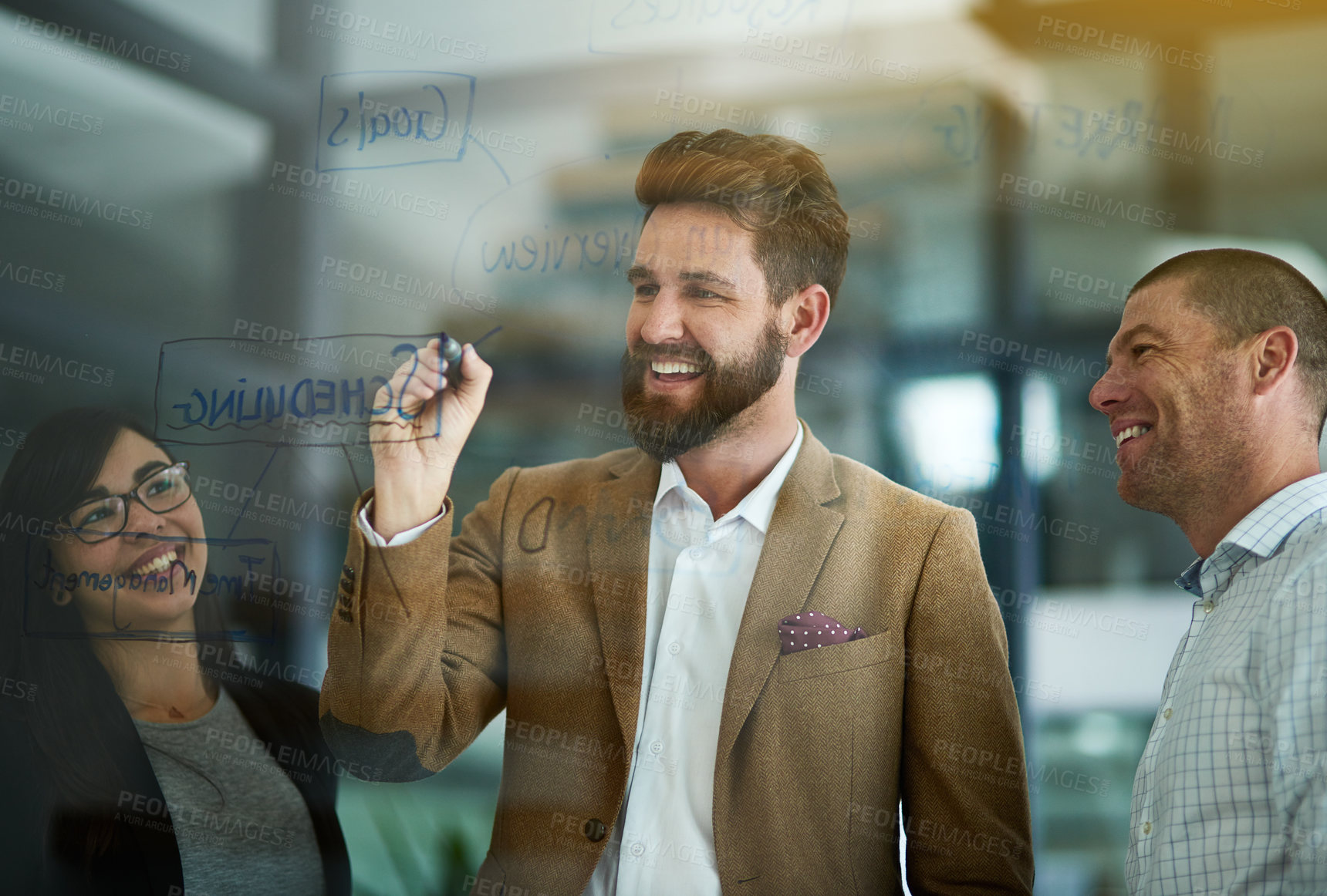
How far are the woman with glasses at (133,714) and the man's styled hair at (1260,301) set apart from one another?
5.75 feet

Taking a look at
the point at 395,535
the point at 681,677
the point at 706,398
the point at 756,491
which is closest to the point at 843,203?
the point at 706,398

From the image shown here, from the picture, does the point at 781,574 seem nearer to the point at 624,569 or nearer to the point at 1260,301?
the point at 624,569

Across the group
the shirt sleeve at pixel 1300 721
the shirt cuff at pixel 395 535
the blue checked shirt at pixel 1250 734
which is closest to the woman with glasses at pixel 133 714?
the shirt cuff at pixel 395 535

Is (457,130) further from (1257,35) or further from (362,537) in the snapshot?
(1257,35)

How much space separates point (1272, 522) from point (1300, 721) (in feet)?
1.04

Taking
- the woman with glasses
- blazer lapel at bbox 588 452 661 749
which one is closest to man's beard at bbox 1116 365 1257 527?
blazer lapel at bbox 588 452 661 749

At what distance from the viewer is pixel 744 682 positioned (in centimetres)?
165

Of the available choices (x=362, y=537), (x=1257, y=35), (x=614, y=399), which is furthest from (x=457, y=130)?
(x=1257, y=35)

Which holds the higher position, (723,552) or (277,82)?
(277,82)

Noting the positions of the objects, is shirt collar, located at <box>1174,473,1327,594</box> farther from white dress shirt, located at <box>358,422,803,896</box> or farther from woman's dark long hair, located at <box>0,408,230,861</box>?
woman's dark long hair, located at <box>0,408,230,861</box>

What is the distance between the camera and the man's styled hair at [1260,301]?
1618mm

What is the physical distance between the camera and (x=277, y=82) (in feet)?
6.54

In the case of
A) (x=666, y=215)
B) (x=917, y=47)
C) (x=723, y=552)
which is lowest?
(x=723, y=552)

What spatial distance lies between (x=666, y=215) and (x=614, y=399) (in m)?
0.35
